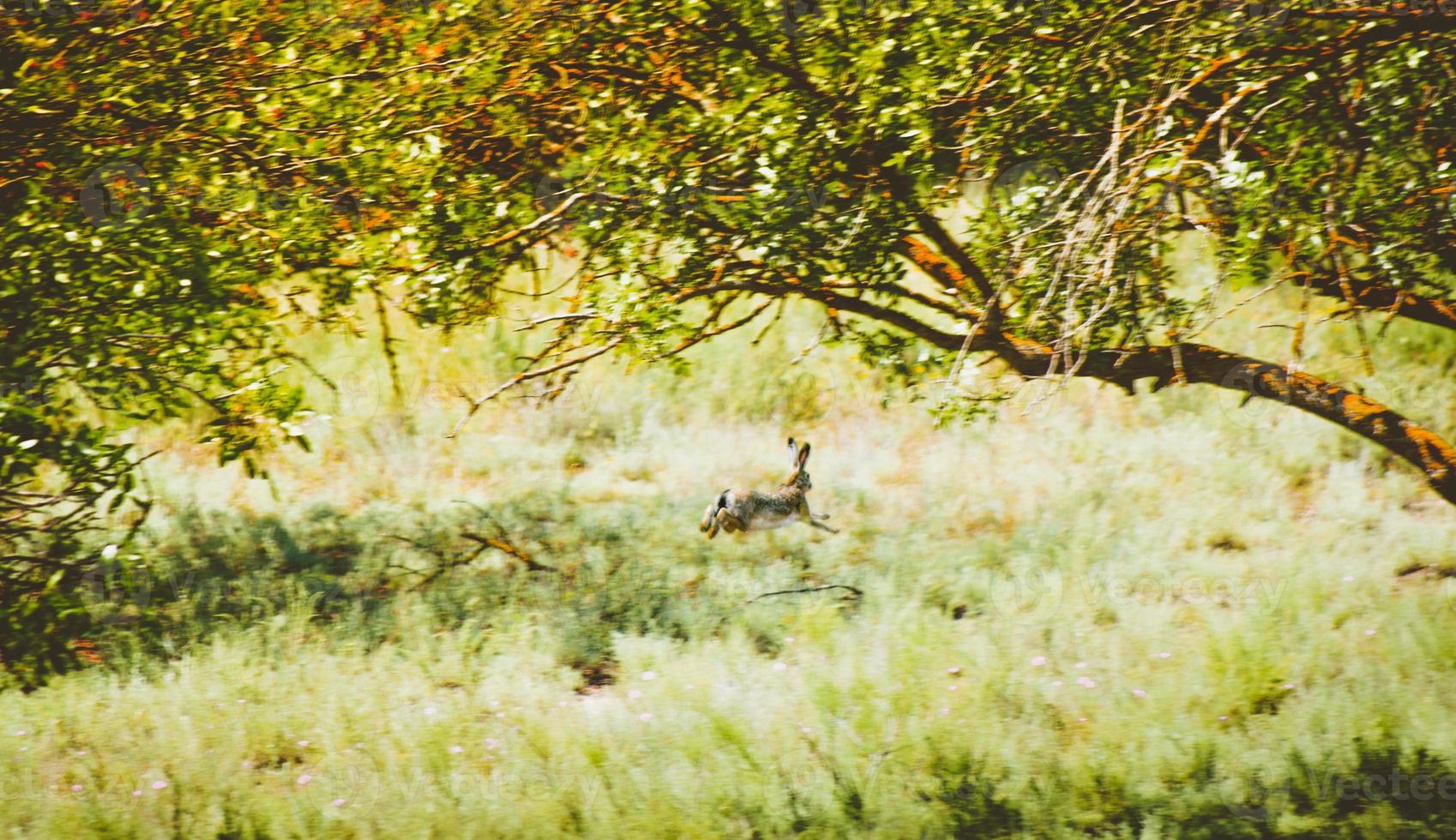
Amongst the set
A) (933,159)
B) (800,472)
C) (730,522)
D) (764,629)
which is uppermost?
(933,159)

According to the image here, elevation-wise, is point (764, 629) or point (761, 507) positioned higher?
point (761, 507)

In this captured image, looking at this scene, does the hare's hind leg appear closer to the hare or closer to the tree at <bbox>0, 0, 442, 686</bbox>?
the hare

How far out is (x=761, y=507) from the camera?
6758mm

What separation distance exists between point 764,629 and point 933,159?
3118 millimetres

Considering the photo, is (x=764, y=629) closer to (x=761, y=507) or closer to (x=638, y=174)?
(x=761, y=507)

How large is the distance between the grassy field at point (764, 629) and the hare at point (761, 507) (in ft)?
1.82

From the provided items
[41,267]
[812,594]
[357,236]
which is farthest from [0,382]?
[812,594]

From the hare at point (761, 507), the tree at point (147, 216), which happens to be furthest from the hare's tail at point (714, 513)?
the tree at point (147, 216)

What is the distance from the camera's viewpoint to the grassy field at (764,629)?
16.0 feet

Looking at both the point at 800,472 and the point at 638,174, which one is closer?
the point at 638,174

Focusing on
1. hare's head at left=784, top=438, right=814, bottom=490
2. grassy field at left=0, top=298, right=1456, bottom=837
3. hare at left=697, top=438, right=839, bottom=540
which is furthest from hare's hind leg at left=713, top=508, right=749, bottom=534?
grassy field at left=0, top=298, right=1456, bottom=837

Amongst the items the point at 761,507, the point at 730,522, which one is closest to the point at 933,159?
the point at 761,507

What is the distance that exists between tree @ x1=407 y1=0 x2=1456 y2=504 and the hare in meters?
1.60

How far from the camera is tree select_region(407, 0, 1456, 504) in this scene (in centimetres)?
470
